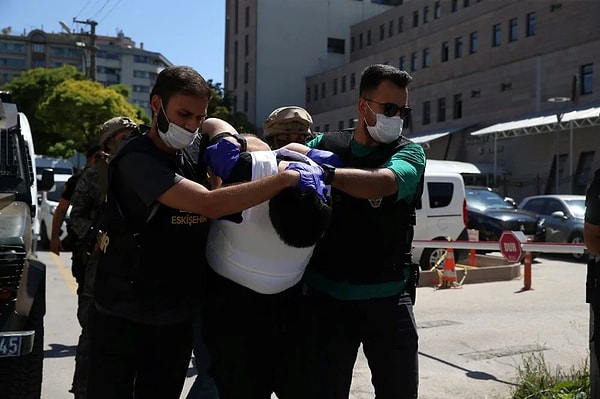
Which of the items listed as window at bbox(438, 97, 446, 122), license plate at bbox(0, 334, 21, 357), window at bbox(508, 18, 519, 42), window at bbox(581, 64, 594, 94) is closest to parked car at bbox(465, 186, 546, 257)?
license plate at bbox(0, 334, 21, 357)

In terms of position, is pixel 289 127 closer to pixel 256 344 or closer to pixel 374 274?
pixel 374 274

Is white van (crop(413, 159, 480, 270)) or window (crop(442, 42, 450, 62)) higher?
window (crop(442, 42, 450, 62))

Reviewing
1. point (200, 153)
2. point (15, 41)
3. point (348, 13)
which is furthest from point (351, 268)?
point (15, 41)

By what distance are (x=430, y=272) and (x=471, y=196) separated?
6.46 metres

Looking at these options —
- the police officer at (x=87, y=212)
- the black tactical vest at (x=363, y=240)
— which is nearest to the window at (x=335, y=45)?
the police officer at (x=87, y=212)

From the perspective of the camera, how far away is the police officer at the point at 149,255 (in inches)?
98.5

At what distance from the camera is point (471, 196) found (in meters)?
16.6

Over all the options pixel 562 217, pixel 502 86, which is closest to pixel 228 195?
pixel 562 217

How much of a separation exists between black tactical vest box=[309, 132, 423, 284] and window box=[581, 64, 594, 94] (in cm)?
3488

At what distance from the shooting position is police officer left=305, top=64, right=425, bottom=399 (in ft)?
9.04

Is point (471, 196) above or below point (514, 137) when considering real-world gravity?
below

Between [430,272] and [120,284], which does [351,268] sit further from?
[430,272]

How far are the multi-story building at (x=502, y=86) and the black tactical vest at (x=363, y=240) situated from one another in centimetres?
2978

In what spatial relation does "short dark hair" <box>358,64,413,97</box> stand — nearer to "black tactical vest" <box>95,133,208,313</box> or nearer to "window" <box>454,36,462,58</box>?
"black tactical vest" <box>95,133,208,313</box>
